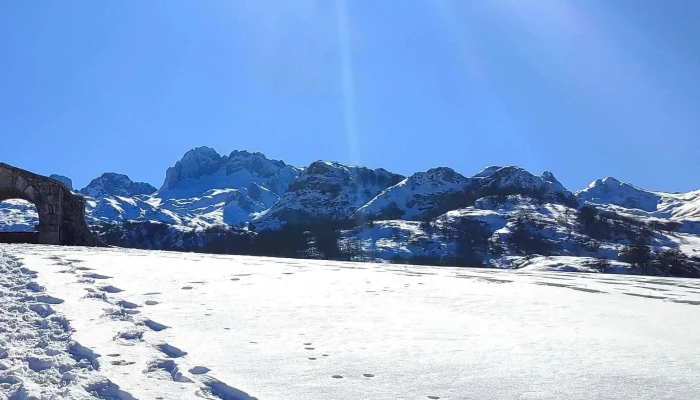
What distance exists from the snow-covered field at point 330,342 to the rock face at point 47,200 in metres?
15.5

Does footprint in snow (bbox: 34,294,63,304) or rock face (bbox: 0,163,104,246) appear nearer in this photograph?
footprint in snow (bbox: 34,294,63,304)

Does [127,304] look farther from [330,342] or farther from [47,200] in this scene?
[47,200]

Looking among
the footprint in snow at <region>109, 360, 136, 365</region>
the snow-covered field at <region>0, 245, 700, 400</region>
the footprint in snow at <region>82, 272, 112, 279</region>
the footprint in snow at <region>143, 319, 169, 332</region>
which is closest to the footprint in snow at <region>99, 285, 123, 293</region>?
the snow-covered field at <region>0, 245, 700, 400</region>

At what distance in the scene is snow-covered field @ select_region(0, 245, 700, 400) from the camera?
3318mm

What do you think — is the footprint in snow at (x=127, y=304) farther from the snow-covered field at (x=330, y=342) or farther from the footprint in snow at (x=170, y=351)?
the footprint in snow at (x=170, y=351)

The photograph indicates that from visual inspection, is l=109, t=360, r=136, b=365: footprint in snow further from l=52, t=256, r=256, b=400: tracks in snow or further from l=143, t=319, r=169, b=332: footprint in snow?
l=143, t=319, r=169, b=332: footprint in snow

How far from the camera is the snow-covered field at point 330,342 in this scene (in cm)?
332

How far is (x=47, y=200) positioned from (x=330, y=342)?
2134 centimetres

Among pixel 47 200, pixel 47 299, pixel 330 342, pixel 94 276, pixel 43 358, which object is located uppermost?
pixel 47 200

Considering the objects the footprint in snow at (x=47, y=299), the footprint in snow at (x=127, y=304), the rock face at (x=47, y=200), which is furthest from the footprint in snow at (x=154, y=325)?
the rock face at (x=47, y=200)

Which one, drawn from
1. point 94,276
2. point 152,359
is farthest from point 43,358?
point 94,276

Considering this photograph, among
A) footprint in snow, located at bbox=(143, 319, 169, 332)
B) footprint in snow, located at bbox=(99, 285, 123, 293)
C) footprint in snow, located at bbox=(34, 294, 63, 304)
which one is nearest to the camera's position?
footprint in snow, located at bbox=(143, 319, 169, 332)

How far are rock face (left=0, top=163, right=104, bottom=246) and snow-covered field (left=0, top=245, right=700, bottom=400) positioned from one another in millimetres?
15483

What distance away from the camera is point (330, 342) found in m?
4.44
